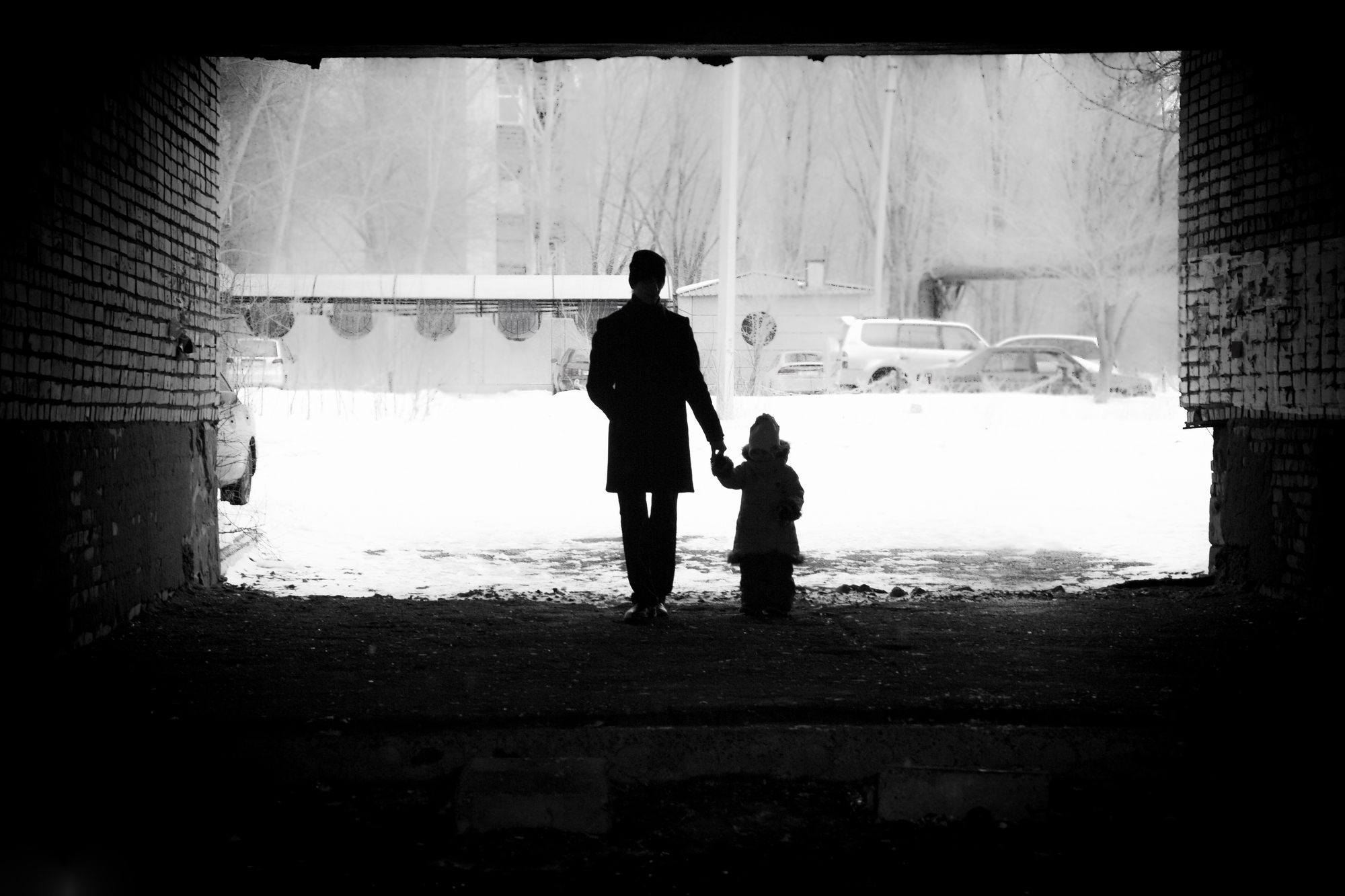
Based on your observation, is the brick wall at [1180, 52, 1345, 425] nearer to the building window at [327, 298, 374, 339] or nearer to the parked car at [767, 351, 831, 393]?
the parked car at [767, 351, 831, 393]

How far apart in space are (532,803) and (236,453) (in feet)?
33.2

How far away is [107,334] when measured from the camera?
6.61 metres

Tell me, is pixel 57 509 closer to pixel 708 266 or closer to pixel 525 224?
pixel 708 266

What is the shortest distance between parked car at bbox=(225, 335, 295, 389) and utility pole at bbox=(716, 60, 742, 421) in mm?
7708

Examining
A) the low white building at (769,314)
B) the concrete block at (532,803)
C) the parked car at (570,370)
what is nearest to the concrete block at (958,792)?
the concrete block at (532,803)

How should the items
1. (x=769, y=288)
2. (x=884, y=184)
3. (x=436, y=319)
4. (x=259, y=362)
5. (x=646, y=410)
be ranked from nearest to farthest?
(x=646, y=410)
(x=259, y=362)
(x=436, y=319)
(x=769, y=288)
(x=884, y=184)

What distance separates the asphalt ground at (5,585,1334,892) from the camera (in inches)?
157

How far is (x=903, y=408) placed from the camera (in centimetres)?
2447

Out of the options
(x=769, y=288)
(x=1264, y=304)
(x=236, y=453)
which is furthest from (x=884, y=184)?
(x=1264, y=304)

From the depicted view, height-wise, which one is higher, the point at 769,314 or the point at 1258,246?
the point at 769,314

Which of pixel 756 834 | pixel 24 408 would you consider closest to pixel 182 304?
pixel 24 408

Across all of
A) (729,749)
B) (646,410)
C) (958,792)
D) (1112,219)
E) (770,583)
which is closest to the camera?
(958,792)

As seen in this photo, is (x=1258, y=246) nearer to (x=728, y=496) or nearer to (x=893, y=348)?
(x=728, y=496)

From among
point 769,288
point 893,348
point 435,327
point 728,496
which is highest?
point 769,288
